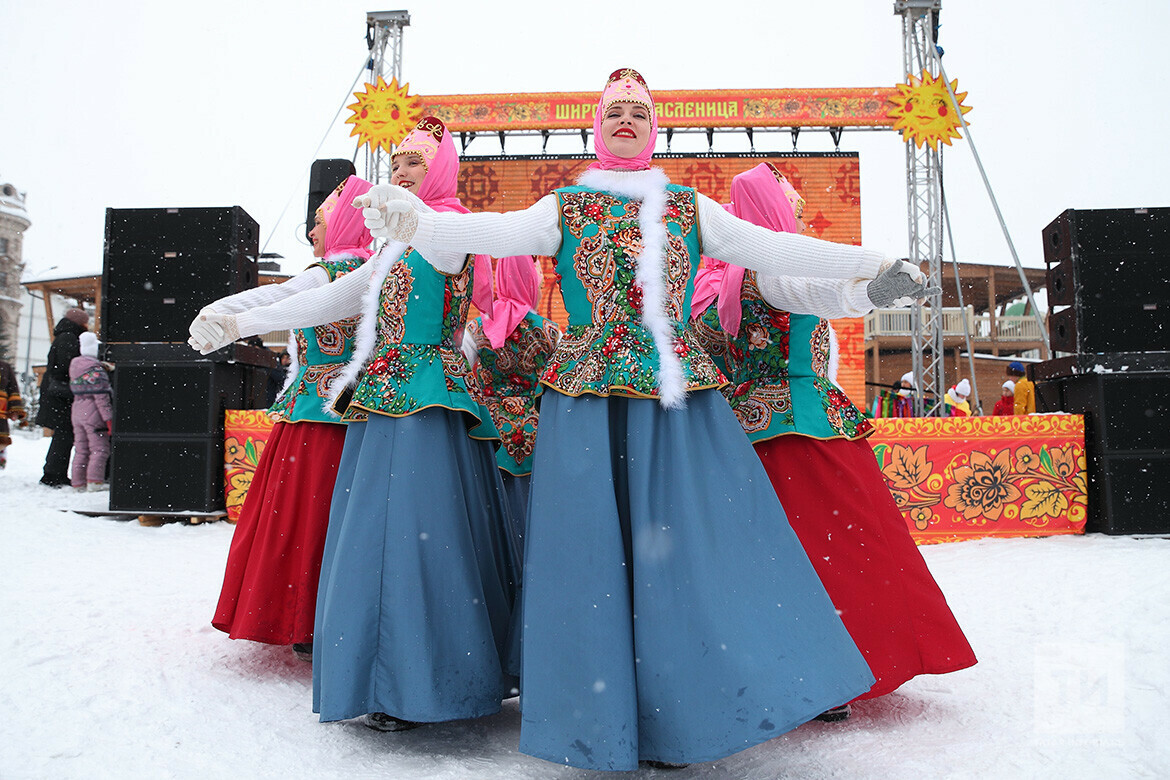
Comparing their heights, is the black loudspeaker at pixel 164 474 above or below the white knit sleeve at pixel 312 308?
below

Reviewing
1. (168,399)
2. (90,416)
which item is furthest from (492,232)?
(90,416)

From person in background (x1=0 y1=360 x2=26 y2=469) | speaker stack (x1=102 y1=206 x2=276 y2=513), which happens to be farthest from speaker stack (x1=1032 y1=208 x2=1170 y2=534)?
person in background (x1=0 y1=360 x2=26 y2=469)

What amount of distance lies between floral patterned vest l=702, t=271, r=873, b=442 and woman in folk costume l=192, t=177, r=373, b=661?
1.39 meters

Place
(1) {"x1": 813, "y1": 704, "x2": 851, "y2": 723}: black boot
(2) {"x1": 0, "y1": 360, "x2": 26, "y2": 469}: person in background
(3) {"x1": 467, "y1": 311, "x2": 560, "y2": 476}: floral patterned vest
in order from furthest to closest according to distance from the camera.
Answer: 1. (2) {"x1": 0, "y1": 360, "x2": 26, "y2": 469}: person in background
2. (3) {"x1": 467, "y1": 311, "x2": 560, "y2": 476}: floral patterned vest
3. (1) {"x1": 813, "y1": 704, "x2": 851, "y2": 723}: black boot

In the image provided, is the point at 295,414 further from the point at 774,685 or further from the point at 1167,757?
→ the point at 1167,757

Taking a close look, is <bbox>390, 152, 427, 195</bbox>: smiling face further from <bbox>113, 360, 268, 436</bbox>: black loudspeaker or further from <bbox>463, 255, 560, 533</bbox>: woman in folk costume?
<bbox>113, 360, 268, 436</bbox>: black loudspeaker

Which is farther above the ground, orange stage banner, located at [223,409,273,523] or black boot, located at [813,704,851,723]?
orange stage banner, located at [223,409,273,523]

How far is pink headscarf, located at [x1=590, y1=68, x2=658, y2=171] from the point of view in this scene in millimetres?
2074

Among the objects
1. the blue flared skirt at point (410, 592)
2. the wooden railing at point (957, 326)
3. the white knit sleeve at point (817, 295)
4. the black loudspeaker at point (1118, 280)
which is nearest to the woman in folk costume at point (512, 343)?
the blue flared skirt at point (410, 592)

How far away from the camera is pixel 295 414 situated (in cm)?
271

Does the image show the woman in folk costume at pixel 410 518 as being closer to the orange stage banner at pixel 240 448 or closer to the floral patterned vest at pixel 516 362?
the floral patterned vest at pixel 516 362

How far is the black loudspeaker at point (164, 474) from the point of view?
5.30m

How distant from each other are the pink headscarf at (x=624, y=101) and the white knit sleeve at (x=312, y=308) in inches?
31.5

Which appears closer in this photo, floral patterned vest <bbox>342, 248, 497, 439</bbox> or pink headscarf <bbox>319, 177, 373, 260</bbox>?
floral patterned vest <bbox>342, 248, 497, 439</bbox>
